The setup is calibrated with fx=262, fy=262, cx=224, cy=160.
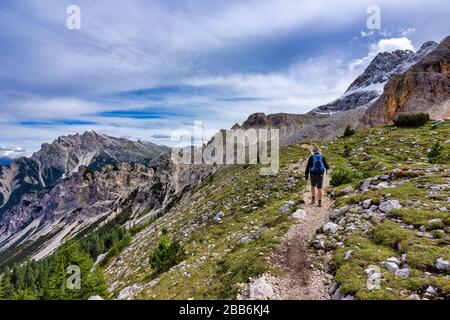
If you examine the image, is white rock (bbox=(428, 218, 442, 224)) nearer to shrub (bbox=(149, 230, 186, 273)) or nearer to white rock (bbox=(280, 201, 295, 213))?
white rock (bbox=(280, 201, 295, 213))

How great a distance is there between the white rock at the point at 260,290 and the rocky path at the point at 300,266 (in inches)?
10.6

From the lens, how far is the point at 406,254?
1070 centimetres

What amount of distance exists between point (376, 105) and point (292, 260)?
8868cm

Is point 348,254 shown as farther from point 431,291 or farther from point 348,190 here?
point 348,190

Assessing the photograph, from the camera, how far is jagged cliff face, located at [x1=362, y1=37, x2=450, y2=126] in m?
68.3

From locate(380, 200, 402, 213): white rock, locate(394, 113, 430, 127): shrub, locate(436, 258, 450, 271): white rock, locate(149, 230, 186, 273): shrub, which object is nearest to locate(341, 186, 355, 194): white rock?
locate(380, 200, 402, 213): white rock

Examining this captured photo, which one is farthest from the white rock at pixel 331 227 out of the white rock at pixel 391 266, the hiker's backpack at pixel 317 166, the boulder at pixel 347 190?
the boulder at pixel 347 190

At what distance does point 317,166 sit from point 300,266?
355 inches

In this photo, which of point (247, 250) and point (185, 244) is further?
point (185, 244)

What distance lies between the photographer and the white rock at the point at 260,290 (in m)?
10.8

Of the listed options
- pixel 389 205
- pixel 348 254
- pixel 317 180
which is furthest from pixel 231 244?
pixel 389 205
